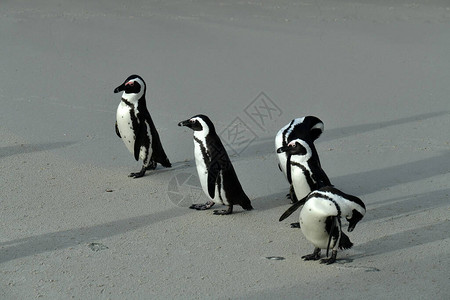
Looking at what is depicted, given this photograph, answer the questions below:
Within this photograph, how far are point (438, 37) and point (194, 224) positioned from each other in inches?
190

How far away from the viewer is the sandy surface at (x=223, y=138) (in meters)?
4.06

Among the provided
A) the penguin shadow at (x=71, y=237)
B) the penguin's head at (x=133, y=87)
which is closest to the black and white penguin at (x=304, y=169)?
the penguin shadow at (x=71, y=237)

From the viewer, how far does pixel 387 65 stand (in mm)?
7719

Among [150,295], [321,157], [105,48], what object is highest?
[105,48]

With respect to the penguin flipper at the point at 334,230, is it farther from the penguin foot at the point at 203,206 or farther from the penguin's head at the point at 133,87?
the penguin's head at the point at 133,87

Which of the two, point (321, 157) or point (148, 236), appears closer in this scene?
point (148, 236)

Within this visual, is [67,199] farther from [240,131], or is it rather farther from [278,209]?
[240,131]

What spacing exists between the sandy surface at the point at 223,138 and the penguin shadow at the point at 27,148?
2cm

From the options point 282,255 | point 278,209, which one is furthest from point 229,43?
point 282,255

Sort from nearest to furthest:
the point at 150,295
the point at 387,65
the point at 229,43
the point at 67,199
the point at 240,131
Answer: the point at 150,295 → the point at 67,199 → the point at 240,131 → the point at 387,65 → the point at 229,43

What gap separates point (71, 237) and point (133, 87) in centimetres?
120

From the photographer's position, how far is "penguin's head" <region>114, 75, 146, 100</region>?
520 centimetres

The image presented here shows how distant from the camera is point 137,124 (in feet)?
17.2

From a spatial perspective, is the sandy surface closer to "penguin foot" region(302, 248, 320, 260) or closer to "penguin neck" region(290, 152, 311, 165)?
"penguin foot" region(302, 248, 320, 260)
